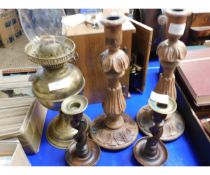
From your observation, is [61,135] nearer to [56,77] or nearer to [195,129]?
[56,77]

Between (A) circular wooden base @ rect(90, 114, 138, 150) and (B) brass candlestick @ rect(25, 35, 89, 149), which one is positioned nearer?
(B) brass candlestick @ rect(25, 35, 89, 149)

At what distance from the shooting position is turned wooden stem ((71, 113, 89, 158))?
0.79 meters

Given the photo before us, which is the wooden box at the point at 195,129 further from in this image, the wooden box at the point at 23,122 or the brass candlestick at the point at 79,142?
the wooden box at the point at 23,122

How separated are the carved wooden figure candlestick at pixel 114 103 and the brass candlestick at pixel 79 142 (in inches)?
2.4

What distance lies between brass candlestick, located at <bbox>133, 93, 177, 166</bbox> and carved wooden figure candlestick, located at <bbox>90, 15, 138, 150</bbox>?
0.20 feet

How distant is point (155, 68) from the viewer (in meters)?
1.47

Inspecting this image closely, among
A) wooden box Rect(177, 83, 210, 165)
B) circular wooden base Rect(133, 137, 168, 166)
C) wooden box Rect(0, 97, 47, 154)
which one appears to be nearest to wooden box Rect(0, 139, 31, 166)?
wooden box Rect(0, 97, 47, 154)

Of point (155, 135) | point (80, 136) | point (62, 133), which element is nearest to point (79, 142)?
point (80, 136)

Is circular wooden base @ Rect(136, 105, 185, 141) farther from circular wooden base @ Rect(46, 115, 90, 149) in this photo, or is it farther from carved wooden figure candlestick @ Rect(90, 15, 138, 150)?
circular wooden base @ Rect(46, 115, 90, 149)

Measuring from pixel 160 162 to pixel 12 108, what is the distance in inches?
28.2

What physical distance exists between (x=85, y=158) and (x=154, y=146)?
0.98 feet

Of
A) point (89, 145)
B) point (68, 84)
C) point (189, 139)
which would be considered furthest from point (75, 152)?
point (189, 139)

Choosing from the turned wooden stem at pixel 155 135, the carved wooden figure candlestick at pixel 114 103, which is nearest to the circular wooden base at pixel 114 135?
the carved wooden figure candlestick at pixel 114 103

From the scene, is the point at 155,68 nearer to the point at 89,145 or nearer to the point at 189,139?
the point at 189,139
